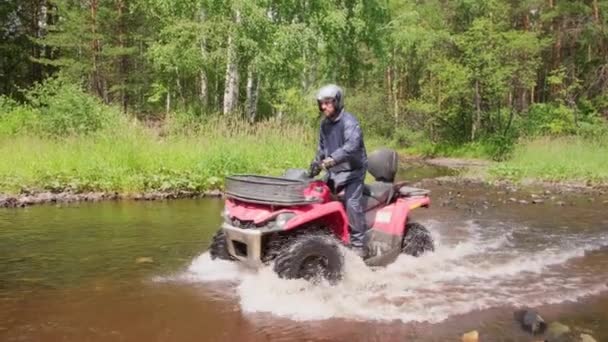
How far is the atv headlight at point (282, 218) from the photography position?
553 cm

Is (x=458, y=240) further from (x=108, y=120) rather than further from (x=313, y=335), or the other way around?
(x=108, y=120)

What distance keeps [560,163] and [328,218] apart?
43.4 feet

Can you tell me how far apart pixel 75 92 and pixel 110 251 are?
9375 millimetres

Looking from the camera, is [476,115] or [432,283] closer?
[432,283]

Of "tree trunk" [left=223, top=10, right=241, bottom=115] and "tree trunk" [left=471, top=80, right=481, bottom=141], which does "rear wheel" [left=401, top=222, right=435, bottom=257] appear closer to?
"tree trunk" [left=223, top=10, right=241, bottom=115]

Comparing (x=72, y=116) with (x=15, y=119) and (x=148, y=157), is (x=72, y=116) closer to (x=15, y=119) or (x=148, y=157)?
(x=15, y=119)

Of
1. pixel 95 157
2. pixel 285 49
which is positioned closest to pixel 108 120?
pixel 95 157

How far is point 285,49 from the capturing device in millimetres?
18578

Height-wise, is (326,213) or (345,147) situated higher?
(345,147)

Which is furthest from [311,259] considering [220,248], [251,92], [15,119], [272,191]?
[251,92]

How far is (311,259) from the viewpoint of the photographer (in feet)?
18.6

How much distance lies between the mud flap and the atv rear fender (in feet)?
1.44

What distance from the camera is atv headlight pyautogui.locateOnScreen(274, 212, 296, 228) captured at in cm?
553

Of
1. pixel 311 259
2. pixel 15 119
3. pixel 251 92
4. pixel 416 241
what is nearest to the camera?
pixel 311 259
